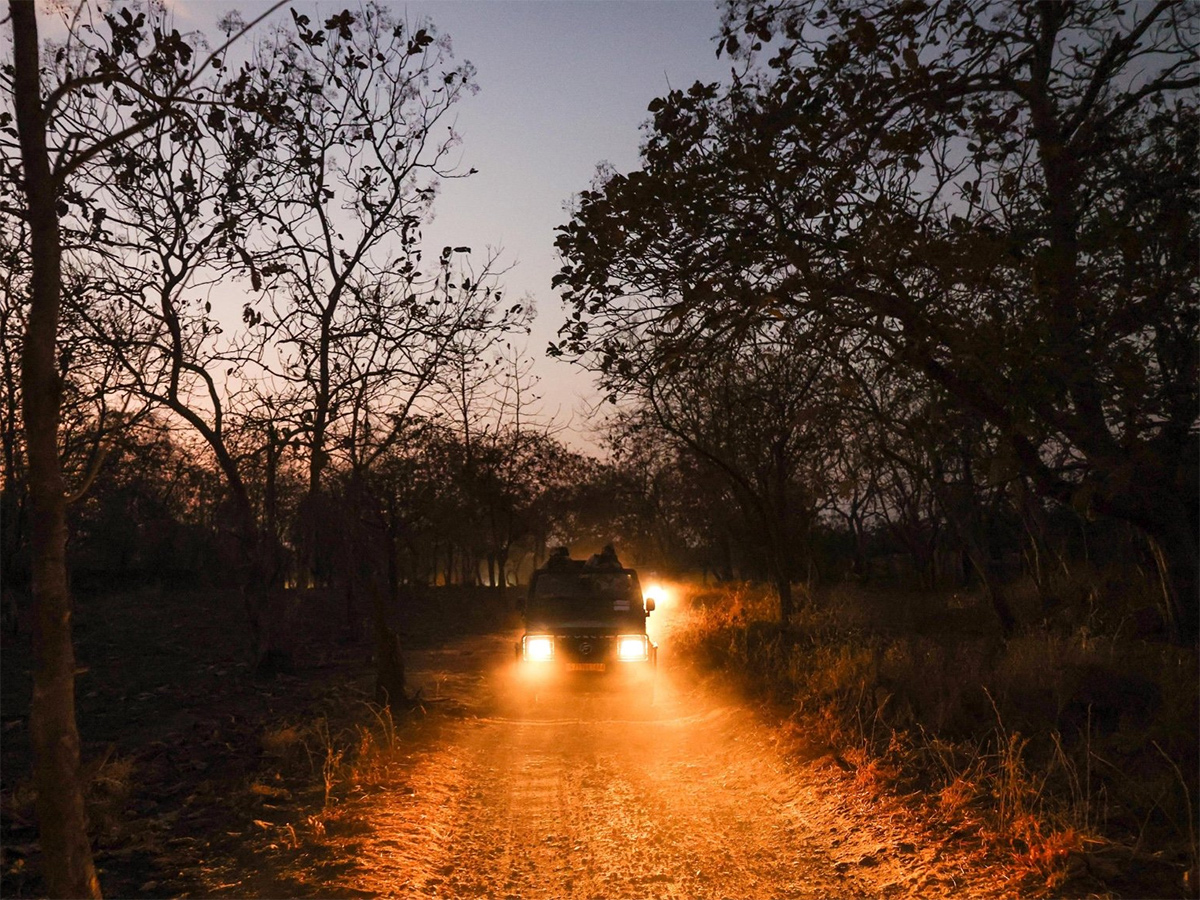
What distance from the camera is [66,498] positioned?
4.12m

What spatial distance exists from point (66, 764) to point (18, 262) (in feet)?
32.7

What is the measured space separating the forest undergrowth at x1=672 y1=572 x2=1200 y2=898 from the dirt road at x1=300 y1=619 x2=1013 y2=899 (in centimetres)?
37

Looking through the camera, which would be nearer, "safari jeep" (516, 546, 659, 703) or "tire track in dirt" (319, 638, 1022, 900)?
"tire track in dirt" (319, 638, 1022, 900)

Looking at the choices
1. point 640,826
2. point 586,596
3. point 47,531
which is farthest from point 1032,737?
point 586,596

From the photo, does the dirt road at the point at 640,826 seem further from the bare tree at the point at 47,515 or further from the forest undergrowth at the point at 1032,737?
the bare tree at the point at 47,515

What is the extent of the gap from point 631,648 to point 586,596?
4.87ft

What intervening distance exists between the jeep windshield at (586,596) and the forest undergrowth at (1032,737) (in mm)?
1791

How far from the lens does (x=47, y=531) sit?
4.00m

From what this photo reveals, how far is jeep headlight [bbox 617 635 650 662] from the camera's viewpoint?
39.4 feet

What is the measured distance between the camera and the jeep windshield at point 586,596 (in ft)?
41.9

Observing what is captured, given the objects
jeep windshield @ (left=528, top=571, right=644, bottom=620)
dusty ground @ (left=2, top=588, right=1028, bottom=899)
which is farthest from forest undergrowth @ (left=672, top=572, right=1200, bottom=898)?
jeep windshield @ (left=528, top=571, right=644, bottom=620)

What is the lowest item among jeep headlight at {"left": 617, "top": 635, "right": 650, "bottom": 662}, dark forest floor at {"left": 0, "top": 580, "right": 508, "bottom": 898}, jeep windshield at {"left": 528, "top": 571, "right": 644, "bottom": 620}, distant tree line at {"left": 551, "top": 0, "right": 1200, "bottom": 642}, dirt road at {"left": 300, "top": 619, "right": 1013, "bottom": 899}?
dirt road at {"left": 300, "top": 619, "right": 1013, "bottom": 899}

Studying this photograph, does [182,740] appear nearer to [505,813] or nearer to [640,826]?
[505,813]

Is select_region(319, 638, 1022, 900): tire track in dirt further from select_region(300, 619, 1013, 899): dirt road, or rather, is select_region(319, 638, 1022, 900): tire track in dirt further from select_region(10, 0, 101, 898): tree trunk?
select_region(10, 0, 101, 898): tree trunk
